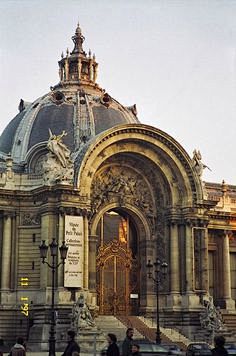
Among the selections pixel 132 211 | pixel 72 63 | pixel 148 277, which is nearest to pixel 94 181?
pixel 132 211

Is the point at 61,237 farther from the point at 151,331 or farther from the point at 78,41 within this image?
the point at 78,41

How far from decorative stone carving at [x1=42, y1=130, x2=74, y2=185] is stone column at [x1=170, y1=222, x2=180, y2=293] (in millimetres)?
7958

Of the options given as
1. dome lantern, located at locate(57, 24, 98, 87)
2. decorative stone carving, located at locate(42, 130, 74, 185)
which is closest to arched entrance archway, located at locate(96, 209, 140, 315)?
decorative stone carving, located at locate(42, 130, 74, 185)

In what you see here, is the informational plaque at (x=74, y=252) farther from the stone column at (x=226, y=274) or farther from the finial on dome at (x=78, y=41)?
the finial on dome at (x=78, y=41)

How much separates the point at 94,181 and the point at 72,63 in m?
13.9

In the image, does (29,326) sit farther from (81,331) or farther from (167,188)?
(167,188)

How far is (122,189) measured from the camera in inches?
1673

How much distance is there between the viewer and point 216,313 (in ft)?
131

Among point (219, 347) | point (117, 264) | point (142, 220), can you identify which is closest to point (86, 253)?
point (117, 264)

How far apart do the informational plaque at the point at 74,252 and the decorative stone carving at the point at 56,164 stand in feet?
8.05

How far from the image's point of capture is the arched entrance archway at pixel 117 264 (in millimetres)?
41594

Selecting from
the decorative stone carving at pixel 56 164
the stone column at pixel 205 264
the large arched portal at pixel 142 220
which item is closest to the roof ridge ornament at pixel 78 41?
the large arched portal at pixel 142 220

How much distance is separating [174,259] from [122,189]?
5.46 metres

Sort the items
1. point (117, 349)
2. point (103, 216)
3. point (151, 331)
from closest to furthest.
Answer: point (117, 349) → point (151, 331) → point (103, 216)
